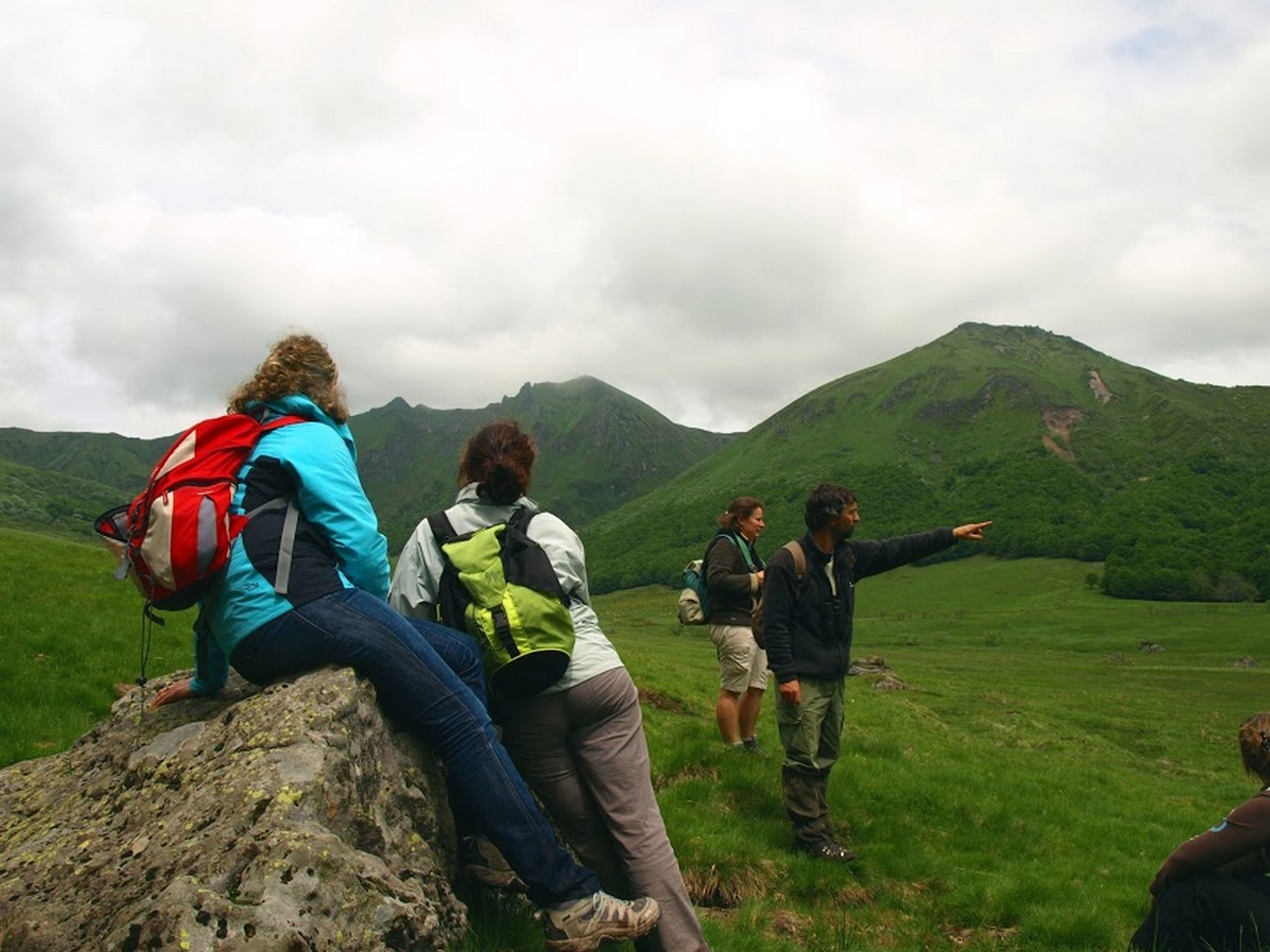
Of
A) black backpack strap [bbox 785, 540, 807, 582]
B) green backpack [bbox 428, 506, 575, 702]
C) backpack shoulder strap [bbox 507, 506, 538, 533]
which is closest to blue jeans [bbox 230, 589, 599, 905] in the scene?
green backpack [bbox 428, 506, 575, 702]

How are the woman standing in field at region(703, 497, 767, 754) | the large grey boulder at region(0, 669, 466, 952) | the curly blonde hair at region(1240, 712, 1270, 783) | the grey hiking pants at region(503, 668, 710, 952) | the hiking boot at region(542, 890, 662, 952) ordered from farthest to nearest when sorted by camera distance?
the woman standing in field at region(703, 497, 767, 754)
the curly blonde hair at region(1240, 712, 1270, 783)
the grey hiking pants at region(503, 668, 710, 952)
the hiking boot at region(542, 890, 662, 952)
the large grey boulder at region(0, 669, 466, 952)

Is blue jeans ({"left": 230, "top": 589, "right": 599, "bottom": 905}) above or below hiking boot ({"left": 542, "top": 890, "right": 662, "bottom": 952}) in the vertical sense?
above

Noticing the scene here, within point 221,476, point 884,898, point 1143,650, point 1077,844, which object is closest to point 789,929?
point 884,898

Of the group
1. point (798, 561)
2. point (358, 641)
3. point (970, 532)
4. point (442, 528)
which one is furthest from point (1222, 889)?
point (358, 641)

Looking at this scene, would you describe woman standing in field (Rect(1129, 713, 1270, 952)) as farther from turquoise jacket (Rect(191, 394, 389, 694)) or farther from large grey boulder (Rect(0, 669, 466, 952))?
turquoise jacket (Rect(191, 394, 389, 694))

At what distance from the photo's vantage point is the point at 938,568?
182750mm

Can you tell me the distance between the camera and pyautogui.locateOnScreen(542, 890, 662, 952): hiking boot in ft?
15.9

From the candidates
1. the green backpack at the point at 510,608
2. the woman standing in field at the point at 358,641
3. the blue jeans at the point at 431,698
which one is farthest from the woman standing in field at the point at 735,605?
the blue jeans at the point at 431,698

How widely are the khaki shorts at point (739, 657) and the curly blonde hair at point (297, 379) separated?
23.6ft

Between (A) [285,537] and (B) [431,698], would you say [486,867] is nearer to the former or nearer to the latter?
(B) [431,698]

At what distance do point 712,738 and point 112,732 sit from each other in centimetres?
857

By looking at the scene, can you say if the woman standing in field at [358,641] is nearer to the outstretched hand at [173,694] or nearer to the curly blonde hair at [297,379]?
the curly blonde hair at [297,379]

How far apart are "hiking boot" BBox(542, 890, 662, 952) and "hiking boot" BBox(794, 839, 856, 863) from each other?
456cm

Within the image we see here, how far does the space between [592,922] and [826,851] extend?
5.02 m
